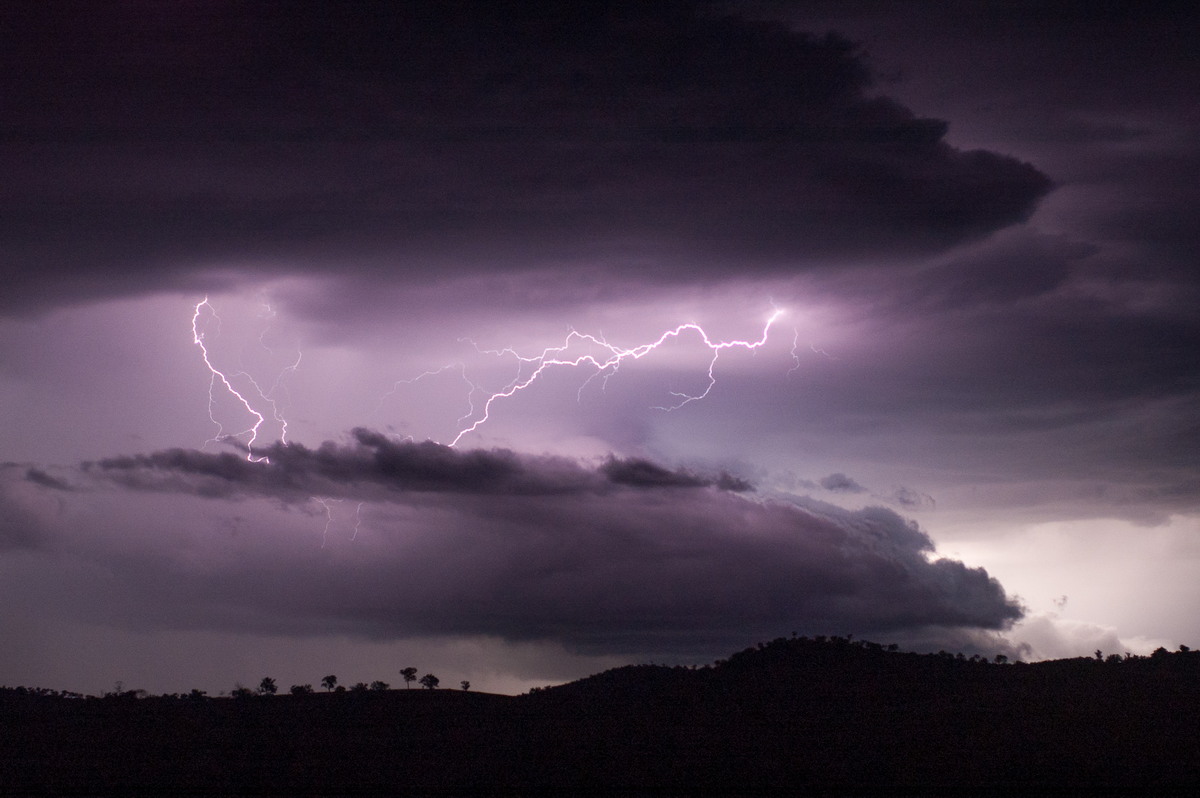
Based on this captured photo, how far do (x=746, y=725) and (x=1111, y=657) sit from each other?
43.7 meters

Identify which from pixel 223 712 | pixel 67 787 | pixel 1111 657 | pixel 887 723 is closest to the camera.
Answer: pixel 67 787

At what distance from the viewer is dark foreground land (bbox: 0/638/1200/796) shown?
76.0 metres

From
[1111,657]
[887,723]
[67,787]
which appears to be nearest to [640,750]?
[887,723]

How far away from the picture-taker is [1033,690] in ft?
321

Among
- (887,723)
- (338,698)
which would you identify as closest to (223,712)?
(338,698)

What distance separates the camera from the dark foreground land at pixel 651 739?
76.0 meters

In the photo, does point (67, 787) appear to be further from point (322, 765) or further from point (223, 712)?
point (223, 712)

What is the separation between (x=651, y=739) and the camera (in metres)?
85.4

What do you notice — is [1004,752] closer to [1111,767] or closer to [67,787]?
[1111,767]

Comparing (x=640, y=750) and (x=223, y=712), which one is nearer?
(x=640, y=750)

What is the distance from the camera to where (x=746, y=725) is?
89812 millimetres

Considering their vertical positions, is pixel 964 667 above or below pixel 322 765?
above

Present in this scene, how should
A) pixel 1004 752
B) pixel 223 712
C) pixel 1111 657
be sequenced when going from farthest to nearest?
1. pixel 1111 657
2. pixel 223 712
3. pixel 1004 752

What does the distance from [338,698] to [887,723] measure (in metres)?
46.3
